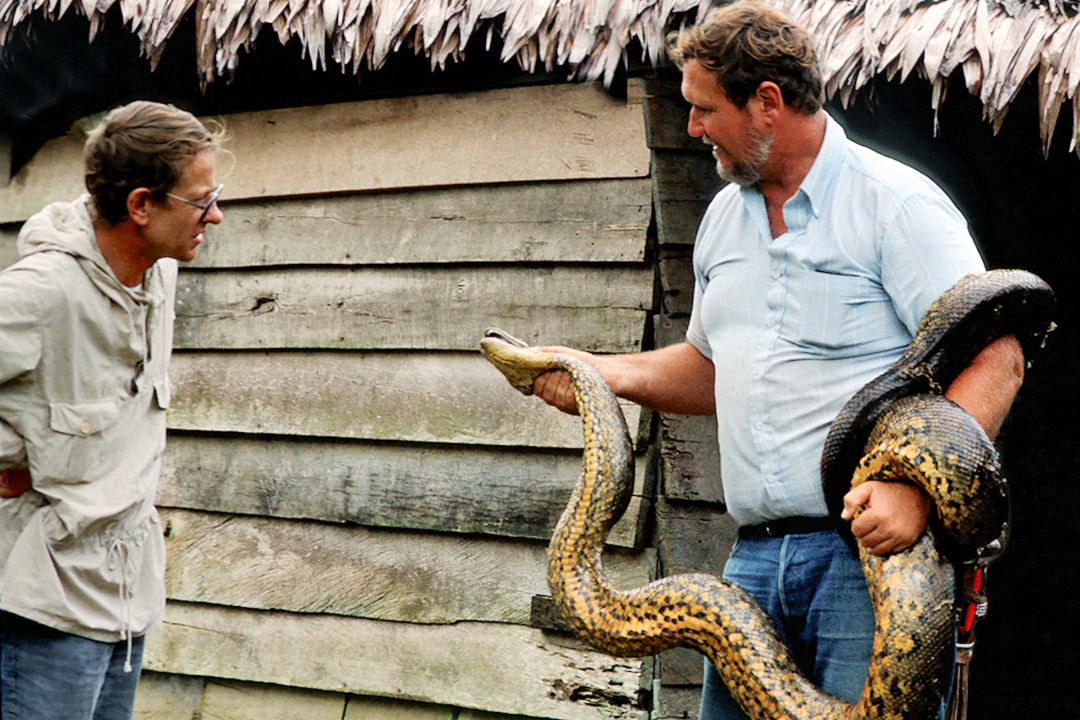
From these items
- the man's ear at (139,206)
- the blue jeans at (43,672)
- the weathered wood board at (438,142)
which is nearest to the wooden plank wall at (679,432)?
the weathered wood board at (438,142)

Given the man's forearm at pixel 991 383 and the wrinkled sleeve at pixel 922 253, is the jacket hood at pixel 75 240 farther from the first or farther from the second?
the man's forearm at pixel 991 383

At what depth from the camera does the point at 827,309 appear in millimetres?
2389

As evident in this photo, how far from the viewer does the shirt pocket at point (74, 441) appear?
8.76 ft

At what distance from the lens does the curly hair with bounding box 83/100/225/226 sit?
9.11 feet

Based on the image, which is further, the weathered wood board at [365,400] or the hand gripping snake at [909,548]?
the weathered wood board at [365,400]

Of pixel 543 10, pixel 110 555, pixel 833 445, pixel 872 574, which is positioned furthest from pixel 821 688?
pixel 543 10

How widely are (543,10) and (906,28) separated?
1193 mm

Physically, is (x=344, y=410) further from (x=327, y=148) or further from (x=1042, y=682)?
(x=1042, y=682)

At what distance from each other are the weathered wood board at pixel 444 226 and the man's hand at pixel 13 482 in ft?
6.16

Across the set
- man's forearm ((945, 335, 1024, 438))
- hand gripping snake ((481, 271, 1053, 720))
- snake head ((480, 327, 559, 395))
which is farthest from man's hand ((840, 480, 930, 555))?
snake head ((480, 327, 559, 395))

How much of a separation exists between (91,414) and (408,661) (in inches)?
76.1

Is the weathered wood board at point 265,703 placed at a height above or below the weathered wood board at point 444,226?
below

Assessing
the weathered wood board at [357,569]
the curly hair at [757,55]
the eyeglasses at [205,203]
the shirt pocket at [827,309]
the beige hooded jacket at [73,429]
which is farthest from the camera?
the weathered wood board at [357,569]

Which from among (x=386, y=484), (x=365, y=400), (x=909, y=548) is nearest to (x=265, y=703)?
(x=386, y=484)
